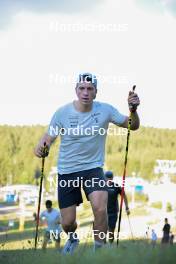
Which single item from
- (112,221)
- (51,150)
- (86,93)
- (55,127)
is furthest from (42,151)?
(51,150)

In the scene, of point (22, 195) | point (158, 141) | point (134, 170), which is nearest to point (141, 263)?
point (158, 141)

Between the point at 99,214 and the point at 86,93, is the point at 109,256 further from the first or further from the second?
the point at 86,93

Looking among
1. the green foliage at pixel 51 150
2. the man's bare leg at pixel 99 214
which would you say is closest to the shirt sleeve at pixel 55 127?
the man's bare leg at pixel 99 214

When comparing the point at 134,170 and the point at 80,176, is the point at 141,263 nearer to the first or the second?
the point at 80,176

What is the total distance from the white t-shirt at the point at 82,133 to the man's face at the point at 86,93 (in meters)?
0.07

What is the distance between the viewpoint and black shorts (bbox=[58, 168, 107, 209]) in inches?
222

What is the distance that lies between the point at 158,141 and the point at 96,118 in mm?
6544

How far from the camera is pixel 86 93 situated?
5676 millimetres

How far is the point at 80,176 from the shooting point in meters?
5.68

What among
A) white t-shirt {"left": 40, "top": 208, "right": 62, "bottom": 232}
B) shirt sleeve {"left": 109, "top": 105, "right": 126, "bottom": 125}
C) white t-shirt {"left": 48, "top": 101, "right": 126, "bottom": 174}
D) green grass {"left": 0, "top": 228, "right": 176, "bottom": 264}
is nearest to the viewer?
green grass {"left": 0, "top": 228, "right": 176, "bottom": 264}

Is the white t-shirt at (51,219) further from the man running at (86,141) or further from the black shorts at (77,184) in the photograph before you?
the man running at (86,141)

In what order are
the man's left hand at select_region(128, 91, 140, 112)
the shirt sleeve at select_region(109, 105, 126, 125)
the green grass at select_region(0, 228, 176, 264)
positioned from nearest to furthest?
the green grass at select_region(0, 228, 176, 264) → the man's left hand at select_region(128, 91, 140, 112) → the shirt sleeve at select_region(109, 105, 126, 125)

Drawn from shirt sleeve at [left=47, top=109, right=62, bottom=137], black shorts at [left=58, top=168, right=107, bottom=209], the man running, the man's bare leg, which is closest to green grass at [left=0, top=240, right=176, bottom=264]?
the man's bare leg

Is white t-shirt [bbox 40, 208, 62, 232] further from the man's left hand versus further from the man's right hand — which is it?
the man's left hand
